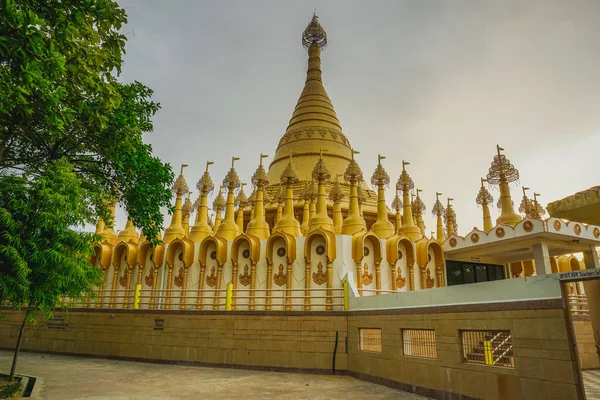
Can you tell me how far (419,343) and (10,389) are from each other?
10551 mm

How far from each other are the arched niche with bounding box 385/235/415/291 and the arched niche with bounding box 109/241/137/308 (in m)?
13.1

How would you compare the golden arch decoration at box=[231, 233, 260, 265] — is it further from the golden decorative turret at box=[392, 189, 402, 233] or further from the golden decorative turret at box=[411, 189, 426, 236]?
the golden decorative turret at box=[411, 189, 426, 236]

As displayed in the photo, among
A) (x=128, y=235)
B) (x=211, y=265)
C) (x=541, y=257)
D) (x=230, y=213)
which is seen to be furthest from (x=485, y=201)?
(x=128, y=235)

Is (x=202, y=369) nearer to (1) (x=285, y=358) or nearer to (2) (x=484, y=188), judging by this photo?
(1) (x=285, y=358)

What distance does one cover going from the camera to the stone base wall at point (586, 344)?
48.6 feet

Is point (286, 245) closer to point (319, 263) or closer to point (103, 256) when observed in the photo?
point (319, 263)

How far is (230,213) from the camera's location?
72.1 feet

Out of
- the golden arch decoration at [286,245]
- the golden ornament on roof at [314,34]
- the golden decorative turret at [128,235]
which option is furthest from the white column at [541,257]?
the golden ornament on roof at [314,34]

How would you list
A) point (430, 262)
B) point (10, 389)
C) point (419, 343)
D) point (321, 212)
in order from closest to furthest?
1. point (10, 389)
2. point (419, 343)
3. point (430, 262)
4. point (321, 212)

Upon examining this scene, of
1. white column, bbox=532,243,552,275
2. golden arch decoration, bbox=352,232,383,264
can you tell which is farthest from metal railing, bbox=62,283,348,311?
white column, bbox=532,243,552,275

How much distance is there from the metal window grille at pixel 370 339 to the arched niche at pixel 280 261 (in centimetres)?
483

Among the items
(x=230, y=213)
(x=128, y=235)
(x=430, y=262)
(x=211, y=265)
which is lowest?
(x=211, y=265)

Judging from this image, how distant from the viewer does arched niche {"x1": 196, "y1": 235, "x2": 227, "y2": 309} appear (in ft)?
62.4

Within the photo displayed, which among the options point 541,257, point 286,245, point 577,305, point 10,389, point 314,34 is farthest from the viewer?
point 314,34
